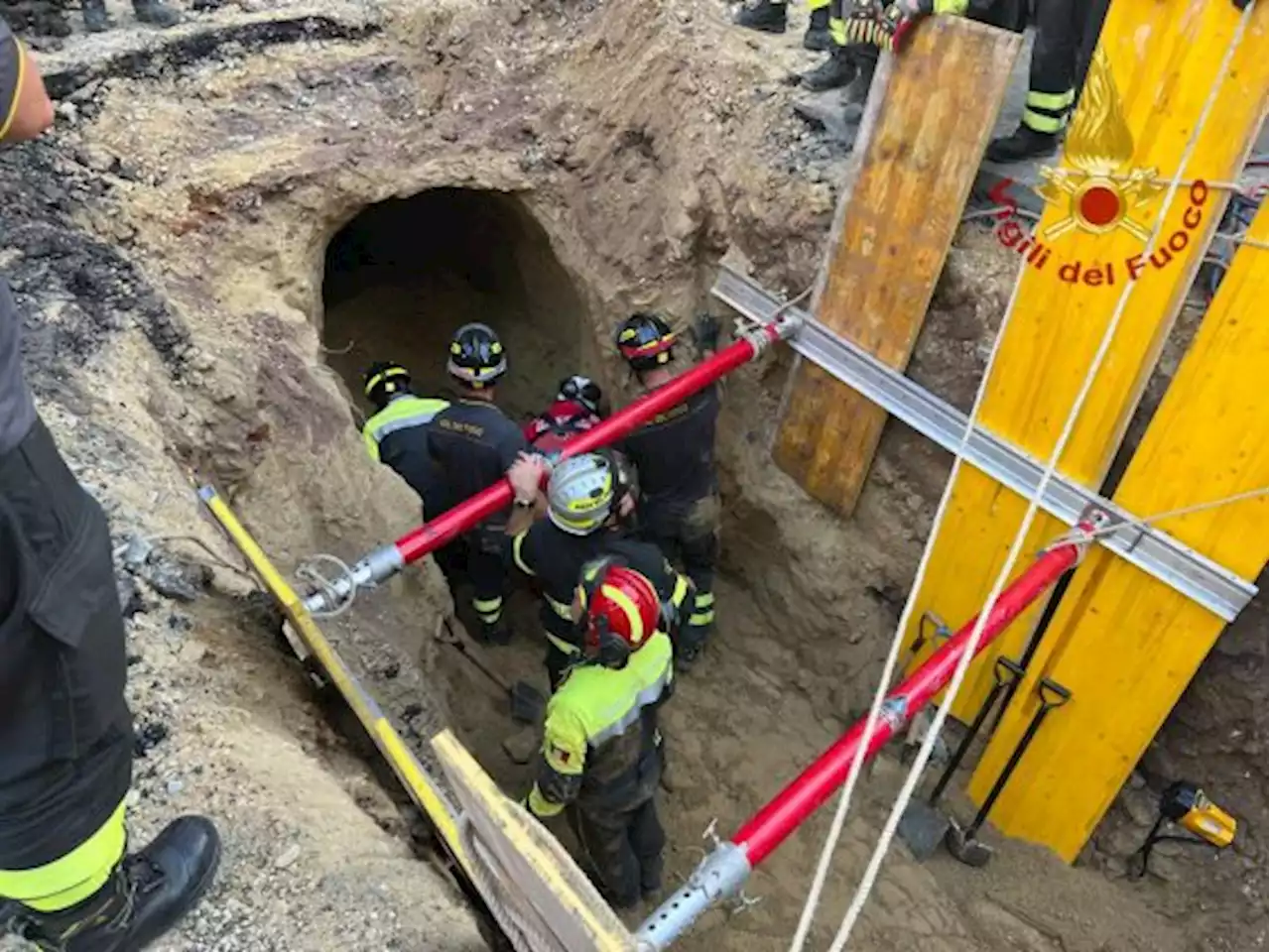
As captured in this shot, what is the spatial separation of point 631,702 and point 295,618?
4.12ft

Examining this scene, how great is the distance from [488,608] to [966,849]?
9.22 feet

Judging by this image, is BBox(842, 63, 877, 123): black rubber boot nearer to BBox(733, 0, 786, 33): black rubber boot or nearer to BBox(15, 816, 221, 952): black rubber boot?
BBox(733, 0, 786, 33): black rubber boot

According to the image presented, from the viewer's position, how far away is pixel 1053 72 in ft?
14.0

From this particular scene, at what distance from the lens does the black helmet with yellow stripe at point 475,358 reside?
5.24 m

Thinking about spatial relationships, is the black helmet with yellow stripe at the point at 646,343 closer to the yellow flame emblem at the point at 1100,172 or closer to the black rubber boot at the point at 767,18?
the yellow flame emblem at the point at 1100,172

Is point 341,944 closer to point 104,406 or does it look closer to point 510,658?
point 104,406

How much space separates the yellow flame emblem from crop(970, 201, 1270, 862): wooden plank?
411 mm

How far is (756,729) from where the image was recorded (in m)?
5.49

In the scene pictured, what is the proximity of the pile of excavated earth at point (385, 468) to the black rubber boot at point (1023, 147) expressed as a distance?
0.36 m

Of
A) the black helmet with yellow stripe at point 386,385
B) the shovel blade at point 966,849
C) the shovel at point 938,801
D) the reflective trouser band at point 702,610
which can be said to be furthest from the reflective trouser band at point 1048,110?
the black helmet with yellow stripe at point 386,385

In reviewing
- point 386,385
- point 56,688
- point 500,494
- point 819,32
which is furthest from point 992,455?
point 56,688

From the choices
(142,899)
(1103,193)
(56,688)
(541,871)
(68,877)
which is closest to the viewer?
(541,871)

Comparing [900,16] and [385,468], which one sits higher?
[900,16]

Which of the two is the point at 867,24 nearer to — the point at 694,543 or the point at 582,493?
the point at 582,493
